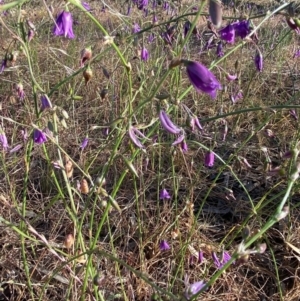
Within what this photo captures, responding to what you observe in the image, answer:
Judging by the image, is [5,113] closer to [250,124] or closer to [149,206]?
[149,206]

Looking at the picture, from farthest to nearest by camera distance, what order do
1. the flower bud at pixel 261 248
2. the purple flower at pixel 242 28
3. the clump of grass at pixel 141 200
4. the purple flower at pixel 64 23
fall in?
1. the purple flower at pixel 242 28
2. the purple flower at pixel 64 23
3. the clump of grass at pixel 141 200
4. the flower bud at pixel 261 248

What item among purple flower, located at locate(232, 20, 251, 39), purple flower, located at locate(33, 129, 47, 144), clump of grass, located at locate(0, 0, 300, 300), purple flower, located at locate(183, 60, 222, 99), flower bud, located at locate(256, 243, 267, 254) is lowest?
clump of grass, located at locate(0, 0, 300, 300)

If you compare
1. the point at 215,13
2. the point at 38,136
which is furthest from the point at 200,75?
the point at 38,136

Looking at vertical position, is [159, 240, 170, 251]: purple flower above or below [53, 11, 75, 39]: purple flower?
below

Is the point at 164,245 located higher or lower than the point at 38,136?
lower

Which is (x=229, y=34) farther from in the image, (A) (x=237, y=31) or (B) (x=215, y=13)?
(B) (x=215, y=13)

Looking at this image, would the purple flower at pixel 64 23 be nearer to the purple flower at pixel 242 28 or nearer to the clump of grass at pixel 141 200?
the clump of grass at pixel 141 200

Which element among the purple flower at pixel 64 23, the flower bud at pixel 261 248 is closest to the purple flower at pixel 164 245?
the purple flower at pixel 64 23

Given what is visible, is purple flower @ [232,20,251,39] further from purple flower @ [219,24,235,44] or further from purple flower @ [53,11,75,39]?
purple flower @ [53,11,75,39]

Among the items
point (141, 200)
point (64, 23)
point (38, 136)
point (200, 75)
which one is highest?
point (200, 75)

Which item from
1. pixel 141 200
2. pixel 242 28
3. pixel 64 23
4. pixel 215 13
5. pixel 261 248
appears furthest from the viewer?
pixel 141 200

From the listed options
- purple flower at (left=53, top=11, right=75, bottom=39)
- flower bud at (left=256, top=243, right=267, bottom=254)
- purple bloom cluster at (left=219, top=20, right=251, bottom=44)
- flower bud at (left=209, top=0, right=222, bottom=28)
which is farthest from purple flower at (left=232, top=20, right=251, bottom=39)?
flower bud at (left=256, top=243, right=267, bottom=254)

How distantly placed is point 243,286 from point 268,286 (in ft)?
0.36

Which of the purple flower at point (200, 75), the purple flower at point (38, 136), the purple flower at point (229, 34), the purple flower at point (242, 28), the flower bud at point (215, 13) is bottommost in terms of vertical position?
the purple flower at point (38, 136)
